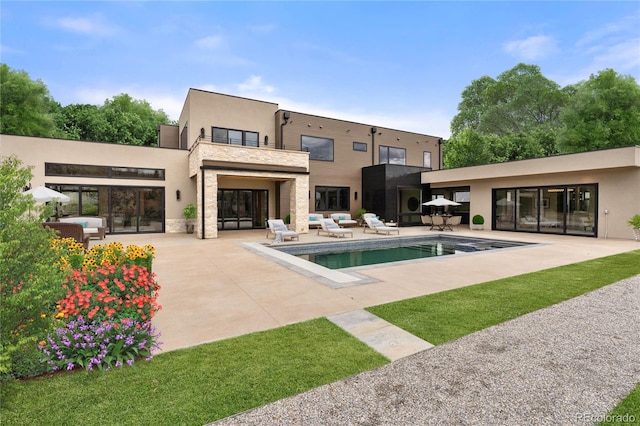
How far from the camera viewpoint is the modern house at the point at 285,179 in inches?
546

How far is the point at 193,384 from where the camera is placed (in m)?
2.62

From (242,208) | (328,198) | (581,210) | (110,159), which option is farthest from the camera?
(328,198)

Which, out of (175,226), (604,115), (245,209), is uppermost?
(604,115)

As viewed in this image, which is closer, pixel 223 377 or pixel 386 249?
pixel 223 377

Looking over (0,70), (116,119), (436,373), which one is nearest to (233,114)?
(436,373)

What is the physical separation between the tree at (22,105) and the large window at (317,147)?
848 inches

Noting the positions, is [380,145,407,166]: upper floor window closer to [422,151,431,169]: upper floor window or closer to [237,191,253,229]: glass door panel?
[422,151,431,169]: upper floor window

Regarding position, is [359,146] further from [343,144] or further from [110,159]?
[110,159]

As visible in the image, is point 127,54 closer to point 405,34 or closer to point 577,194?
point 405,34

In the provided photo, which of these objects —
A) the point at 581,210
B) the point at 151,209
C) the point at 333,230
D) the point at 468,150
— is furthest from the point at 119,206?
the point at 468,150

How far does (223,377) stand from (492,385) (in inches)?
92.9

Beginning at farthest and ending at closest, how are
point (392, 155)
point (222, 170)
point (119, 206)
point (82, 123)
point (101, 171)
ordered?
point (82, 123) < point (392, 155) < point (119, 206) < point (101, 171) < point (222, 170)

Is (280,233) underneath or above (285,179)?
underneath

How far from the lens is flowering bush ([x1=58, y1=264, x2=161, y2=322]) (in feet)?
9.99
